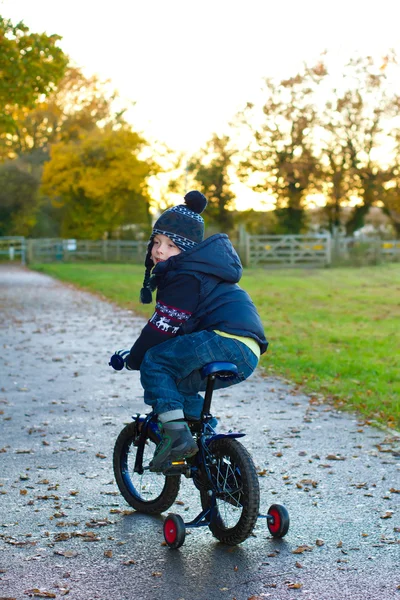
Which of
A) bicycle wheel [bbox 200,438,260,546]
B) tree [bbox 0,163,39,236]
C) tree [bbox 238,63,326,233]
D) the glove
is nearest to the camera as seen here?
bicycle wheel [bbox 200,438,260,546]

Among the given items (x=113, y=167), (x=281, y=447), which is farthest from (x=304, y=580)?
(x=113, y=167)

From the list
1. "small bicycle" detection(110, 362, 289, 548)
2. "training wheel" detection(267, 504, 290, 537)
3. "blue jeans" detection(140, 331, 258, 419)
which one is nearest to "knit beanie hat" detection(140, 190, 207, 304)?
"blue jeans" detection(140, 331, 258, 419)

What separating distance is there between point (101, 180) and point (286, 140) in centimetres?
1139

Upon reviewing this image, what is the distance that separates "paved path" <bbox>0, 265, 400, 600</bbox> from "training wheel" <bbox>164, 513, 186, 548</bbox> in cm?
6

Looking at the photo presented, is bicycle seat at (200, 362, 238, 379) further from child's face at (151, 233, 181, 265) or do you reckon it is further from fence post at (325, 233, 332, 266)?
fence post at (325, 233, 332, 266)

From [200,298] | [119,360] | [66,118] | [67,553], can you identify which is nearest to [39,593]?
[67,553]

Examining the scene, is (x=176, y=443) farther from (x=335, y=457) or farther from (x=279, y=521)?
(x=335, y=457)

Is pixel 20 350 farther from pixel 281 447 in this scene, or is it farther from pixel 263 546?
pixel 263 546

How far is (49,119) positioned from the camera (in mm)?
65188

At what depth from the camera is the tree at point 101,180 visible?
52.2 meters

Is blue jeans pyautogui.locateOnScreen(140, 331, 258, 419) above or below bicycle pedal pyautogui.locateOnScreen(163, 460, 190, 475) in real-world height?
above

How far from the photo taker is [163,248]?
15.8 feet

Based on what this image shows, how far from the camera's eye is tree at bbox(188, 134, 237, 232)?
168 ft

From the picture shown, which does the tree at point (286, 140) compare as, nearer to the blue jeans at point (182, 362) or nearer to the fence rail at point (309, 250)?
the fence rail at point (309, 250)
